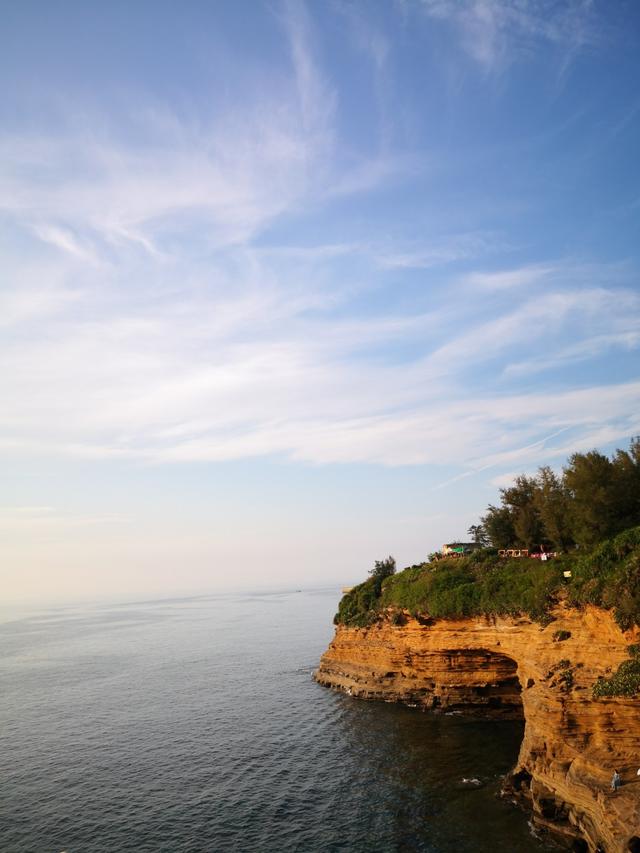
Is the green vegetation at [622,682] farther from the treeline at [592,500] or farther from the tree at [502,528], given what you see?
the tree at [502,528]

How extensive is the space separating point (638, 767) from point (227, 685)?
4643 centimetres

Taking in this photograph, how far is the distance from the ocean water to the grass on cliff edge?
30.8 ft

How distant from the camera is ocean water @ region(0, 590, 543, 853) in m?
26.0

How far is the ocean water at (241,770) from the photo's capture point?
26047 millimetres

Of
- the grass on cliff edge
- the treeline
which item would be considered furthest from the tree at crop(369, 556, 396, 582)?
the treeline

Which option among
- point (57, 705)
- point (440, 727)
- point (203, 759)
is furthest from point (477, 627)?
point (57, 705)

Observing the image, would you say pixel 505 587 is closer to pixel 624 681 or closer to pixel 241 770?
pixel 624 681

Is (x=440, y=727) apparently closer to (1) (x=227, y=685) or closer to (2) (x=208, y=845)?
(2) (x=208, y=845)

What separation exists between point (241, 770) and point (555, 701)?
2179cm

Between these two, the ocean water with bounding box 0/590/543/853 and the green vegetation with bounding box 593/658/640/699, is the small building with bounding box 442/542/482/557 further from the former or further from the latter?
the green vegetation with bounding box 593/658/640/699

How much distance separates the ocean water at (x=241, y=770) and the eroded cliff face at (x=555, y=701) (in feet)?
7.68

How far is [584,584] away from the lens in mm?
31953

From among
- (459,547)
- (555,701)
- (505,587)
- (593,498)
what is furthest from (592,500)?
(459,547)

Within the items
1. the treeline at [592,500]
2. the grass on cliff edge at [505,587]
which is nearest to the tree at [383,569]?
the grass on cliff edge at [505,587]
